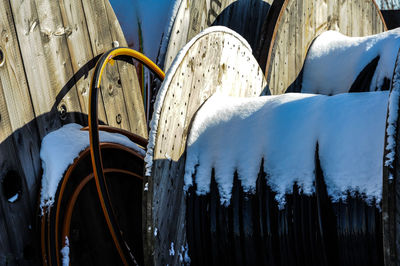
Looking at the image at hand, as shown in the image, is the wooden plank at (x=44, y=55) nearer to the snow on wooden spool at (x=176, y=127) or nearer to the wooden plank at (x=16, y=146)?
the wooden plank at (x=16, y=146)

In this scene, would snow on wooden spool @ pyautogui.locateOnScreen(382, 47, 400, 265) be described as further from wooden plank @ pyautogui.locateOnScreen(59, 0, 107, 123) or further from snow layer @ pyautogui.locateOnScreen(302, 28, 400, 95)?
snow layer @ pyautogui.locateOnScreen(302, 28, 400, 95)

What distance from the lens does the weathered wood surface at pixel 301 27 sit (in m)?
4.39

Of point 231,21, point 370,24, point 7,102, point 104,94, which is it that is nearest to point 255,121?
point 104,94

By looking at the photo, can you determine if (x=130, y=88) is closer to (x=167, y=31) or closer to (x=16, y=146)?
(x=167, y=31)

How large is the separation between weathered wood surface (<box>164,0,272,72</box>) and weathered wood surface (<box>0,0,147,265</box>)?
2.68 feet

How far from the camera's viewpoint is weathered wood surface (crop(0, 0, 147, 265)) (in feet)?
8.20

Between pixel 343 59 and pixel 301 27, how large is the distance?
1.63 feet

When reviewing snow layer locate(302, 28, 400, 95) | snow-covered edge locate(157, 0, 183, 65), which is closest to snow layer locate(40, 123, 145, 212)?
snow-covered edge locate(157, 0, 183, 65)

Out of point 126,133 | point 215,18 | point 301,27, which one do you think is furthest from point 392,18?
point 126,133

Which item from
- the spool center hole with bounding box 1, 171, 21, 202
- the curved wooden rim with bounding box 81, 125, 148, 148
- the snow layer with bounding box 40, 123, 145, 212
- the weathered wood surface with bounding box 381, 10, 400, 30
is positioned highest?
the weathered wood surface with bounding box 381, 10, 400, 30

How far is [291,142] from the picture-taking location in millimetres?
2527

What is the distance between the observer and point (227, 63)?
10.3 ft

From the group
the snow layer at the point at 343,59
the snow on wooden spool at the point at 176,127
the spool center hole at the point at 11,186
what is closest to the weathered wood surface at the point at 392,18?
the snow layer at the point at 343,59

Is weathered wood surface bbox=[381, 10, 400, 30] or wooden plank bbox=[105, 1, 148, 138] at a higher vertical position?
weathered wood surface bbox=[381, 10, 400, 30]
